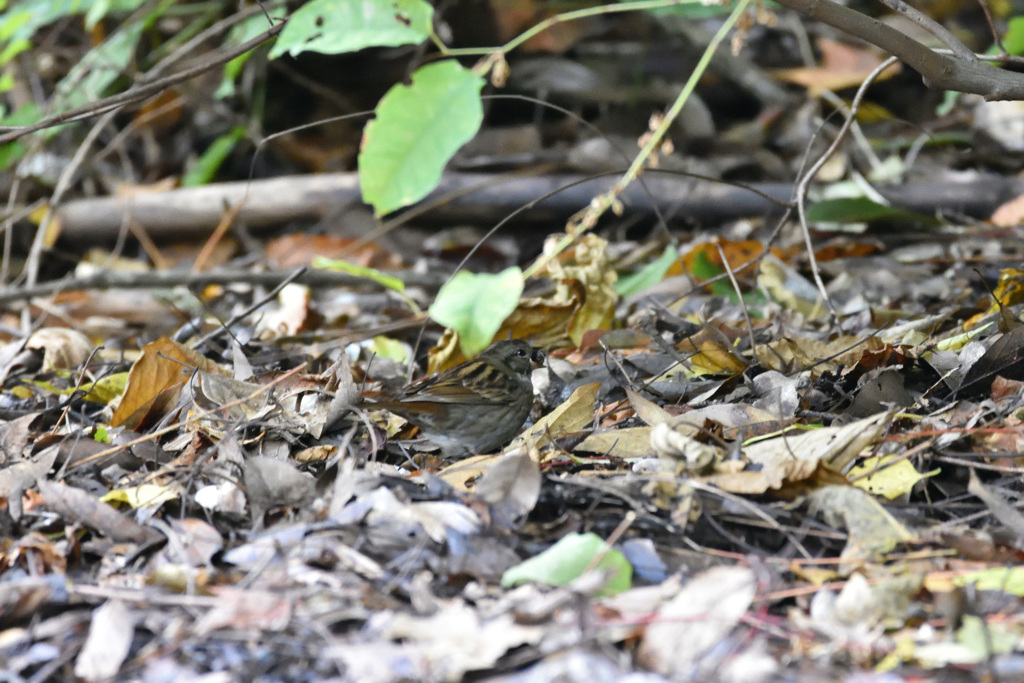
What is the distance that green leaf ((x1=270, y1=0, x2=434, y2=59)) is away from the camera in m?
3.53

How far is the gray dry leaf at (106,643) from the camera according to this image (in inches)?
77.1

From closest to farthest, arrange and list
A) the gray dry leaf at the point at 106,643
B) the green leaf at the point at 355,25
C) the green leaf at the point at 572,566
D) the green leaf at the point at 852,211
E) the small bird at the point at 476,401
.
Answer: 1. the gray dry leaf at the point at 106,643
2. the green leaf at the point at 572,566
3. the small bird at the point at 476,401
4. the green leaf at the point at 355,25
5. the green leaf at the point at 852,211

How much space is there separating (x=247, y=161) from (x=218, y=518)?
5.05 m

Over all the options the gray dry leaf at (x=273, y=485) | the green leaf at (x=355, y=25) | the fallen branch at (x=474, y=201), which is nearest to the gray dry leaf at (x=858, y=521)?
the gray dry leaf at (x=273, y=485)

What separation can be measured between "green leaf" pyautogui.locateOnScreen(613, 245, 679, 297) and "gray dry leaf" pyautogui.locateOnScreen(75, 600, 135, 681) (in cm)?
333

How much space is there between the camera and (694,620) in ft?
6.29

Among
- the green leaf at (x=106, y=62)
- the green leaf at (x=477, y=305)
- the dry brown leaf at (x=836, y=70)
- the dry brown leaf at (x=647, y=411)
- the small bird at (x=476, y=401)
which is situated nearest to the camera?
the green leaf at (x=477, y=305)

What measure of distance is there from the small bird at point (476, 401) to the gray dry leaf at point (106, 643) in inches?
49.2

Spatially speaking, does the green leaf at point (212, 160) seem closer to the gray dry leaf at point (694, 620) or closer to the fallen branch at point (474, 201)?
the fallen branch at point (474, 201)

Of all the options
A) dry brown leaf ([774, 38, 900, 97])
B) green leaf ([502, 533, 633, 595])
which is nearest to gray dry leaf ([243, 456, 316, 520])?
green leaf ([502, 533, 633, 595])

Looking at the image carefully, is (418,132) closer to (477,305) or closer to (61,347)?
(477,305)

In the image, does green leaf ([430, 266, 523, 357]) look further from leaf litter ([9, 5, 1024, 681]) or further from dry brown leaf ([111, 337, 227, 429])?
dry brown leaf ([111, 337, 227, 429])

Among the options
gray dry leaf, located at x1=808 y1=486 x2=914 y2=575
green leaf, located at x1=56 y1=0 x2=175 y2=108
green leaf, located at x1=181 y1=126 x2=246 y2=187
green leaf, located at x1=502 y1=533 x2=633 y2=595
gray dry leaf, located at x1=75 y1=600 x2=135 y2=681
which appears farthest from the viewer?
green leaf, located at x1=181 y1=126 x2=246 y2=187

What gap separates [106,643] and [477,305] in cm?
130
